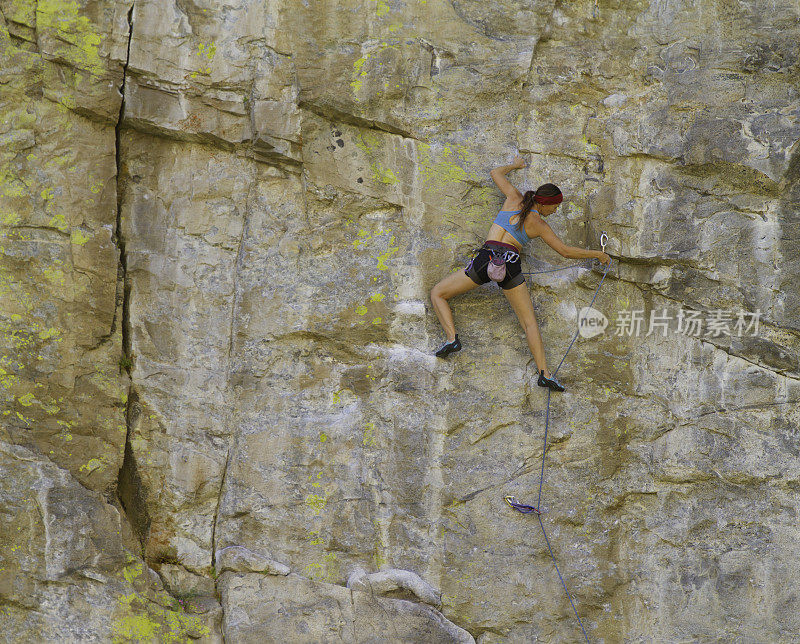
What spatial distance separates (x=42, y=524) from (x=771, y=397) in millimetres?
5253

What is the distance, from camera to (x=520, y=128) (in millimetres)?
6078

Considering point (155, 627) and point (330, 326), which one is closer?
point (155, 627)

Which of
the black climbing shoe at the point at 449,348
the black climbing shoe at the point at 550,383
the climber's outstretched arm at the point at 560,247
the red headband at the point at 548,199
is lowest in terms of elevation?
the black climbing shoe at the point at 550,383

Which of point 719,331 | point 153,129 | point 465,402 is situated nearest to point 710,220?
point 719,331

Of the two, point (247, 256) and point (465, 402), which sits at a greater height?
point (247, 256)

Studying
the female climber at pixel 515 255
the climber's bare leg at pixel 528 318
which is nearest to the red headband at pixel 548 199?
the female climber at pixel 515 255

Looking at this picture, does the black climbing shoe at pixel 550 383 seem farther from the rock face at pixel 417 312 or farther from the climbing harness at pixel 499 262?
the climbing harness at pixel 499 262

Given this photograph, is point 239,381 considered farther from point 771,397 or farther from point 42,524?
point 771,397

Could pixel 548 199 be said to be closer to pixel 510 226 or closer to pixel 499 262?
pixel 510 226

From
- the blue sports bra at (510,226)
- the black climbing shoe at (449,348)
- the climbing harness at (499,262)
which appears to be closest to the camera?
the climbing harness at (499,262)

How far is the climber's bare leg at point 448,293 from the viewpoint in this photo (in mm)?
5832

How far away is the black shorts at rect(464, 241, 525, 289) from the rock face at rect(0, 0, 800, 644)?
0.96 feet

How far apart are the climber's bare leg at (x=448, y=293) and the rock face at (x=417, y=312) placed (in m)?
0.16

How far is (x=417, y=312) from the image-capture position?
6.01 m
